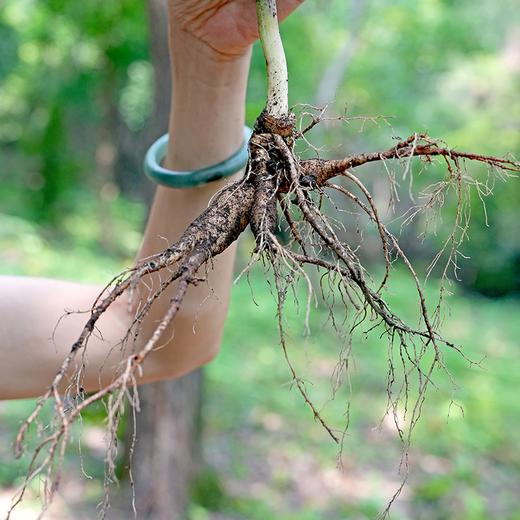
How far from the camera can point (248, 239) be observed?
362 inches

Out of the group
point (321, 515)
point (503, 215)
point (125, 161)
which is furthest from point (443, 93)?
point (321, 515)

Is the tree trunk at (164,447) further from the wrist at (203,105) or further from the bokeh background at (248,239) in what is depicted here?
the wrist at (203,105)

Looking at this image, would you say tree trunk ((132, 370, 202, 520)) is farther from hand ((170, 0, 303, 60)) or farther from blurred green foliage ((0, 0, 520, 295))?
blurred green foliage ((0, 0, 520, 295))

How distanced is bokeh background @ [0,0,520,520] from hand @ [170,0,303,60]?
0.60ft

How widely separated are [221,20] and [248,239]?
8.24 m

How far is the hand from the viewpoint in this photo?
938mm

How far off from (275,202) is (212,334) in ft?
1.18

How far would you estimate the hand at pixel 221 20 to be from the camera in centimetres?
94

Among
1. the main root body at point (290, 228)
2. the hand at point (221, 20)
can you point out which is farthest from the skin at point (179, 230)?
the main root body at point (290, 228)

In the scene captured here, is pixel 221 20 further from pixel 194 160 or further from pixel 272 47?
pixel 194 160

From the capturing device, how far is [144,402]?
2949mm

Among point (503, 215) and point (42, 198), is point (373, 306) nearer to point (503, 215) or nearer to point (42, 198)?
point (42, 198)

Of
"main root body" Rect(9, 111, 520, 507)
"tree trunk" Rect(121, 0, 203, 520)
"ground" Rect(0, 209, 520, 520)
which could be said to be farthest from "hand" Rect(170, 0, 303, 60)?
"tree trunk" Rect(121, 0, 203, 520)

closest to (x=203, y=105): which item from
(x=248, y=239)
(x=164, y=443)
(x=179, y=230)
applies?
(x=179, y=230)
